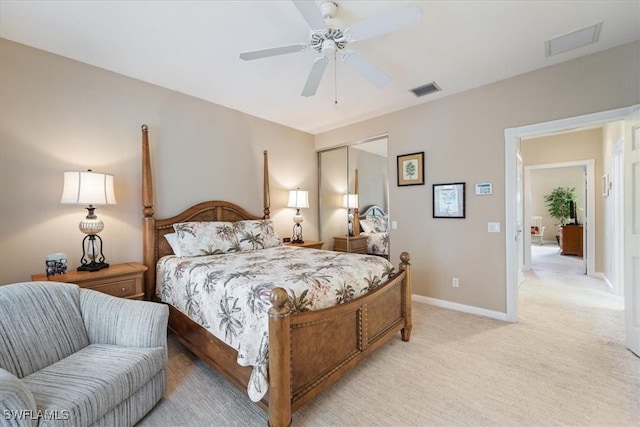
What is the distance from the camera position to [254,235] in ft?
11.5

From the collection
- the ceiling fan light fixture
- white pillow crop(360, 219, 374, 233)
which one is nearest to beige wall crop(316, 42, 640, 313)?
the ceiling fan light fixture

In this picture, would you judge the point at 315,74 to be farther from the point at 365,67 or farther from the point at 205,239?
the point at 205,239

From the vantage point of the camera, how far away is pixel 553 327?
2.90m

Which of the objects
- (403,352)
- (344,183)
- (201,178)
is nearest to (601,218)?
(344,183)

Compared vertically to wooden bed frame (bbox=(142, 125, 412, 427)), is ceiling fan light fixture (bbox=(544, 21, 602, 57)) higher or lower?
higher

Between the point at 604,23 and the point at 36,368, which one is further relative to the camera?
the point at 604,23

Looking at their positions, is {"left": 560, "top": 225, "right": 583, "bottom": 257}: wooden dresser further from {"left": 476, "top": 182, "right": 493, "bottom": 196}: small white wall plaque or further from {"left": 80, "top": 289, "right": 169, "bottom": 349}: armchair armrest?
{"left": 80, "top": 289, "right": 169, "bottom": 349}: armchair armrest

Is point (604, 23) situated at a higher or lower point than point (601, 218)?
higher

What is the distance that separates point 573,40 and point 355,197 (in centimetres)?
304

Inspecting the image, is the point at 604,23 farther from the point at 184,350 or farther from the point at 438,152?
the point at 184,350

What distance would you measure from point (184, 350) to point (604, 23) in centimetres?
458

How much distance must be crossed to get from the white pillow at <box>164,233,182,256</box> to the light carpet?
90 cm

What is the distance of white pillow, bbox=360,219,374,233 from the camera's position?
4.43 meters

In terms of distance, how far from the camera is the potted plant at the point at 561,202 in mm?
8680
